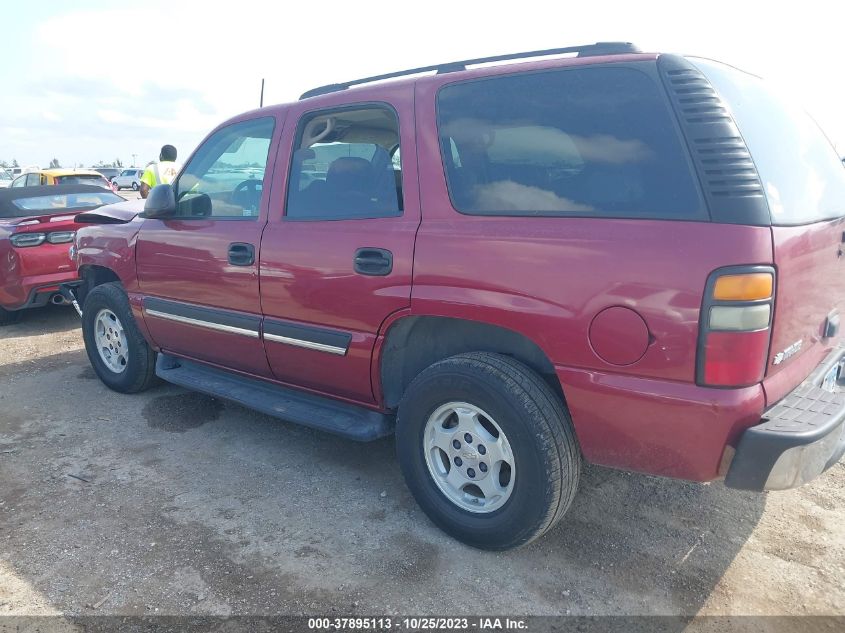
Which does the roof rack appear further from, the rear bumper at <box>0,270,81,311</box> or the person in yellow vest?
the person in yellow vest

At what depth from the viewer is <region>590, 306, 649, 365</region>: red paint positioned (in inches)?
85.2

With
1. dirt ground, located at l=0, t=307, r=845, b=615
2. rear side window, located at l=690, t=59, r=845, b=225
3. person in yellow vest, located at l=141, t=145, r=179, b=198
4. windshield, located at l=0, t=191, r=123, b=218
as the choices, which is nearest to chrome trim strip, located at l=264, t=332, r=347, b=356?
dirt ground, located at l=0, t=307, r=845, b=615

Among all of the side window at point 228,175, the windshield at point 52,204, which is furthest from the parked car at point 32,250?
the side window at point 228,175

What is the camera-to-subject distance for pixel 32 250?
621 centimetres

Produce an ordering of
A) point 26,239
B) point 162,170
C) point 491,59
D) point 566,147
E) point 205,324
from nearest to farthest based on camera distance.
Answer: point 566,147, point 491,59, point 205,324, point 26,239, point 162,170

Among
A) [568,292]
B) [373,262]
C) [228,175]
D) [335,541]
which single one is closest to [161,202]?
[228,175]

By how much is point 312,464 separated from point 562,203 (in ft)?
6.85

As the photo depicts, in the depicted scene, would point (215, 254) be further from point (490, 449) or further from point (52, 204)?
point (52, 204)

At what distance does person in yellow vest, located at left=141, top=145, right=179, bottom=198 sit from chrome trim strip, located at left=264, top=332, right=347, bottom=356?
5581 mm

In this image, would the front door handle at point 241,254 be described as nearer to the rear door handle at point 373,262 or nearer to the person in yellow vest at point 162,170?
the rear door handle at point 373,262

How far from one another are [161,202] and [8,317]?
4.31m

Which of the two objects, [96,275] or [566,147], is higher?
[566,147]

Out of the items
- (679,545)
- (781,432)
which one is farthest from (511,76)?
(679,545)

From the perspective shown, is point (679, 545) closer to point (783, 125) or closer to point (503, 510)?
point (503, 510)
